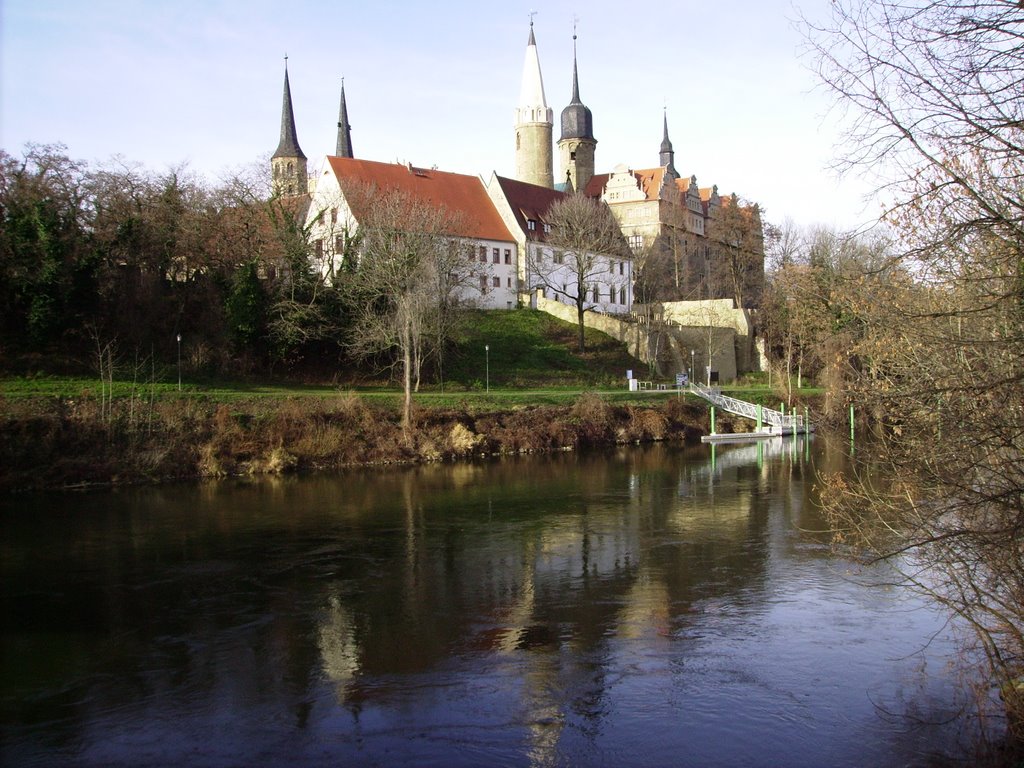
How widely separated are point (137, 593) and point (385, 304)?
2784 centimetres

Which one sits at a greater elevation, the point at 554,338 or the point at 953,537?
the point at 554,338

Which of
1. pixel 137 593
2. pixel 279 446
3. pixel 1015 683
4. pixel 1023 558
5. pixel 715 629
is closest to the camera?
pixel 1023 558

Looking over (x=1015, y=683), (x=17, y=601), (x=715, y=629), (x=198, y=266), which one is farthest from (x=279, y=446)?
(x=1015, y=683)

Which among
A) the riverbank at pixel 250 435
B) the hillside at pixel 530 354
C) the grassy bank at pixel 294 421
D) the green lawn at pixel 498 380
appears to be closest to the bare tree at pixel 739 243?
the green lawn at pixel 498 380

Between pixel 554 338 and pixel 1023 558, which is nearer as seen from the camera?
pixel 1023 558

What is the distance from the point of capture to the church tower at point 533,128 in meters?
82.6

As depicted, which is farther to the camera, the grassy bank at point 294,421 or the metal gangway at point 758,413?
the metal gangway at point 758,413

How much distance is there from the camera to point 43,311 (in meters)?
34.2

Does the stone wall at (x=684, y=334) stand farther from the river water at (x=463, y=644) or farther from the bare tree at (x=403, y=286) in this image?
the river water at (x=463, y=644)

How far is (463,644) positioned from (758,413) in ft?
119

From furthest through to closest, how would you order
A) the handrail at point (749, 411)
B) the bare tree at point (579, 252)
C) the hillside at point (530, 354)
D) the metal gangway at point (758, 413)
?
the bare tree at point (579, 252) < the hillside at point (530, 354) < the handrail at point (749, 411) < the metal gangway at point (758, 413)

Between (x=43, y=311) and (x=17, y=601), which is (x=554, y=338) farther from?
(x=17, y=601)

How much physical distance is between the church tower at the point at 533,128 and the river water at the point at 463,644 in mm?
64081

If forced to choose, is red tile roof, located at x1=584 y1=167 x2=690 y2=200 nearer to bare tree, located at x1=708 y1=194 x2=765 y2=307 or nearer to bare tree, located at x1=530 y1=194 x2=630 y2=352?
bare tree, located at x1=708 y1=194 x2=765 y2=307
